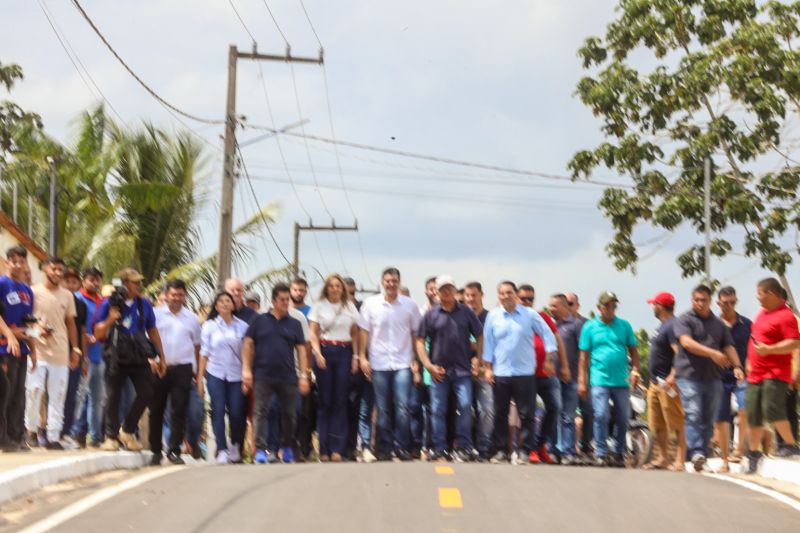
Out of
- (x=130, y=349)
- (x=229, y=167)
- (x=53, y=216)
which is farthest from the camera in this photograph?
(x=53, y=216)

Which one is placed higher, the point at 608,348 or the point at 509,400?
the point at 608,348

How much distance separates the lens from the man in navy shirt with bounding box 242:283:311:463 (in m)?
17.1

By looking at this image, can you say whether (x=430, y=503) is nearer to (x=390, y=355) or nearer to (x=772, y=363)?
(x=772, y=363)

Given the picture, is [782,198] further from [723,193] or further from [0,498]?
[0,498]

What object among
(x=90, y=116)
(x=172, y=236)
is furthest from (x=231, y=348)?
(x=90, y=116)

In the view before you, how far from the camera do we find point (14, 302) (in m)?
15.4

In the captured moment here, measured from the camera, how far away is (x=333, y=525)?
1034 cm

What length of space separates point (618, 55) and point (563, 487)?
86.0ft

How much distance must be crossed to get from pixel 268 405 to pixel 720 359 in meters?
4.77

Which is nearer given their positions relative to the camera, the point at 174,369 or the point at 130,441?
the point at 130,441

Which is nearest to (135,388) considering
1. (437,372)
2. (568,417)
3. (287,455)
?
(287,455)

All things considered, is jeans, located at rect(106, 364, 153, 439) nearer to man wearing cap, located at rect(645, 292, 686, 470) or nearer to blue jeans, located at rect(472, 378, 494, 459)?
blue jeans, located at rect(472, 378, 494, 459)

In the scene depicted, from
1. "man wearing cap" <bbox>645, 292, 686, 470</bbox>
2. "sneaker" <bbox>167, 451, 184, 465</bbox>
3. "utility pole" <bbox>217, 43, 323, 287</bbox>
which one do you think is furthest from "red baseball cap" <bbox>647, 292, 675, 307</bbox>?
"utility pole" <bbox>217, 43, 323, 287</bbox>

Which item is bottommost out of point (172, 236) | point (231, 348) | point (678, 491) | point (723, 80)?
point (678, 491)
